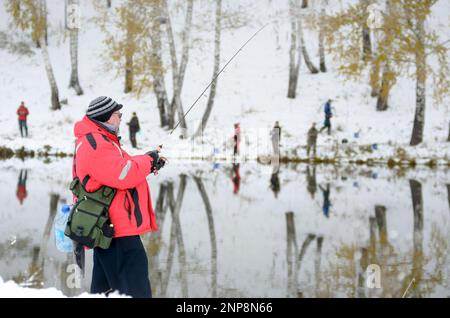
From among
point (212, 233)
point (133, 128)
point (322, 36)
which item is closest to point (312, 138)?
point (133, 128)

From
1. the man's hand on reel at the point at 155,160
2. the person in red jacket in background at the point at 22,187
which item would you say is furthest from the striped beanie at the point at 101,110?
the person in red jacket in background at the point at 22,187

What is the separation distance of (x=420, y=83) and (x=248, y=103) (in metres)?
10.7

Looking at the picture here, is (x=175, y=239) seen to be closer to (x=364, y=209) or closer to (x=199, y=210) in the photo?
(x=199, y=210)

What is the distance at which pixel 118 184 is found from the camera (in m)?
4.57

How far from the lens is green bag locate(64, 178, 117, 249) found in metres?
4.61

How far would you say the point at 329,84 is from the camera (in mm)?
35906

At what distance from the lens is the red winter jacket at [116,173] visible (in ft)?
14.9

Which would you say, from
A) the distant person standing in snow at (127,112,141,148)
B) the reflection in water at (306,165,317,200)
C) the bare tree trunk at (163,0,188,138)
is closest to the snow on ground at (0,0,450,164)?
the distant person standing in snow at (127,112,141,148)

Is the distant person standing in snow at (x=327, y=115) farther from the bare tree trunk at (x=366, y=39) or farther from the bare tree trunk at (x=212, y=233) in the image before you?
the bare tree trunk at (x=212, y=233)

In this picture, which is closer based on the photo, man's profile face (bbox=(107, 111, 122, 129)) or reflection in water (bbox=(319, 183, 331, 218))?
man's profile face (bbox=(107, 111, 122, 129))

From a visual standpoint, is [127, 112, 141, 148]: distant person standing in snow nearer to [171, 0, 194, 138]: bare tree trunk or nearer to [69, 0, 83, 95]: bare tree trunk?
[171, 0, 194, 138]: bare tree trunk

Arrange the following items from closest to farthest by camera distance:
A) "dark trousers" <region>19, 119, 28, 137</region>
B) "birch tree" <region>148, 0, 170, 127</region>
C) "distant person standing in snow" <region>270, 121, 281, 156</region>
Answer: "distant person standing in snow" <region>270, 121, 281, 156</region>, "birch tree" <region>148, 0, 170, 127</region>, "dark trousers" <region>19, 119, 28, 137</region>

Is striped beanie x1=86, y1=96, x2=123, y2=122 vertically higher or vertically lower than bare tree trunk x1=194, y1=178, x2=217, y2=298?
higher

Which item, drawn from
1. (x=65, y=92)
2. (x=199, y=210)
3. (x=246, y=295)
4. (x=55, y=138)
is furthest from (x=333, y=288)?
(x=65, y=92)
